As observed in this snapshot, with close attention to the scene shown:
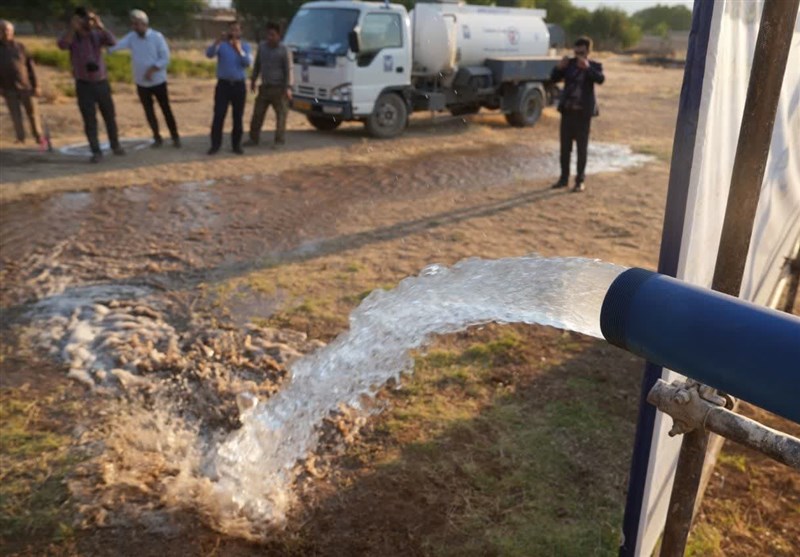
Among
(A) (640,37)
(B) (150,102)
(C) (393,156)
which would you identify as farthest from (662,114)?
(A) (640,37)

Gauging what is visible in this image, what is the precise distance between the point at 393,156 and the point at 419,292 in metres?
7.43

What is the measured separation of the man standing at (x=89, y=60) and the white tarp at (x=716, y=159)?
827cm

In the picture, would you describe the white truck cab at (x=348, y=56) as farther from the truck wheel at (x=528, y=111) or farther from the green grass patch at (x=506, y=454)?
the green grass patch at (x=506, y=454)

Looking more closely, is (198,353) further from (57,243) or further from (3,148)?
(3,148)

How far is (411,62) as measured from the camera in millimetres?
12211

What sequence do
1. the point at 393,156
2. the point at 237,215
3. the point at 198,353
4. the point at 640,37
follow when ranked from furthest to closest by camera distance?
the point at 640,37 → the point at 393,156 → the point at 237,215 → the point at 198,353

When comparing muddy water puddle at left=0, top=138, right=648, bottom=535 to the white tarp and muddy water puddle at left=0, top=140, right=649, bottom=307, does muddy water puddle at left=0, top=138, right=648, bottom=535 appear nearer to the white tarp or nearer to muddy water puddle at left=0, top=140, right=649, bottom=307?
muddy water puddle at left=0, top=140, right=649, bottom=307

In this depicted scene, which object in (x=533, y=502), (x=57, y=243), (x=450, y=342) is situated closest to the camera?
(x=533, y=502)

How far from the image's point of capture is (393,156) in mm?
10820

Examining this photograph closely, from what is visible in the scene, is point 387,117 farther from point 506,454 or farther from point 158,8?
point 158,8

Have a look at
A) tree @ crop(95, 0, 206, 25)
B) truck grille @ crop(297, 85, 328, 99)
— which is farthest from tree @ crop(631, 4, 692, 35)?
truck grille @ crop(297, 85, 328, 99)

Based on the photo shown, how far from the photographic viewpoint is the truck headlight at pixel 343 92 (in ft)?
36.5

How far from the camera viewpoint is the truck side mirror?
10.8 metres

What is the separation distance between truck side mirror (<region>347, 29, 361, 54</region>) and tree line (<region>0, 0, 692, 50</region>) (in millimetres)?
15046
